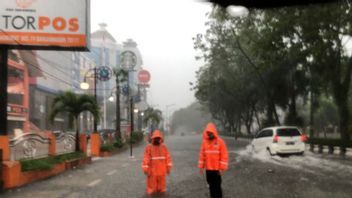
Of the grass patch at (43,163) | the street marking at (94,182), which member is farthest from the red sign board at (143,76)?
the street marking at (94,182)

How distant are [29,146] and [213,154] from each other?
8708 mm

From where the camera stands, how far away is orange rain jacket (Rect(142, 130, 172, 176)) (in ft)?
39.3

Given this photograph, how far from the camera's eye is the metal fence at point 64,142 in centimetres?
2208

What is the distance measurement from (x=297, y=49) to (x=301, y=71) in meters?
15.2

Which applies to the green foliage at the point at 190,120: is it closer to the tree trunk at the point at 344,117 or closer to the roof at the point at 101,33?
the roof at the point at 101,33

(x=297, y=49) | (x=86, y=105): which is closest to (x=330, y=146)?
(x=297, y=49)

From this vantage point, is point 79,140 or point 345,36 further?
point 345,36

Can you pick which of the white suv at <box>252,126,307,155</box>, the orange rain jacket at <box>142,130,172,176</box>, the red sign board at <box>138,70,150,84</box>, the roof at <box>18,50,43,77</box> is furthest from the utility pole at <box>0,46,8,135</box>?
the red sign board at <box>138,70,150,84</box>

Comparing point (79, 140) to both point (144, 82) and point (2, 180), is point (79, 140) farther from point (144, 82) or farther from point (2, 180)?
point (144, 82)

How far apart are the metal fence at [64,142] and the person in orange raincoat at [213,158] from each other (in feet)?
37.8

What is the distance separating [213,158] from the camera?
11.4 metres

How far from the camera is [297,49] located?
30547 mm

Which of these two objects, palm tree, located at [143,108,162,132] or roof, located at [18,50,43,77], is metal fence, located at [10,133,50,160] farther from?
palm tree, located at [143,108,162,132]

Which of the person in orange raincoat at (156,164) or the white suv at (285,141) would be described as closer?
the person in orange raincoat at (156,164)
